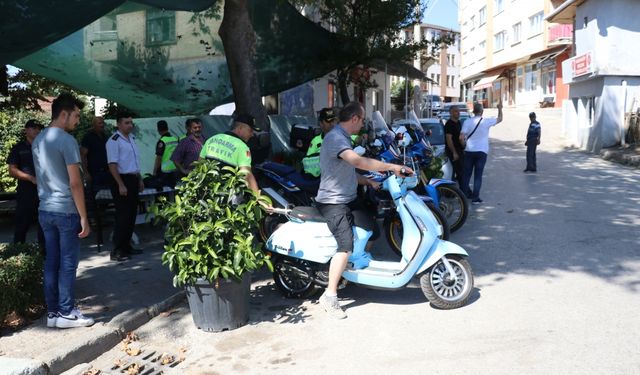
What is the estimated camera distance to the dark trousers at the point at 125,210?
6.91 m

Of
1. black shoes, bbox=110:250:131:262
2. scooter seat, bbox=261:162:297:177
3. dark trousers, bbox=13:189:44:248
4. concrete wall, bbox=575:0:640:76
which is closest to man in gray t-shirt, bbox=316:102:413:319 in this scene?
scooter seat, bbox=261:162:297:177

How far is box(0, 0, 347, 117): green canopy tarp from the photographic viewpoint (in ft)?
29.9

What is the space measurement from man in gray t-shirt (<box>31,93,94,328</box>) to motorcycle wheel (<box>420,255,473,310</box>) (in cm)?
293

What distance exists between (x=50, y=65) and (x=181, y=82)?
2126 millimetres

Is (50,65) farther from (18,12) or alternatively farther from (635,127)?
(635,127)

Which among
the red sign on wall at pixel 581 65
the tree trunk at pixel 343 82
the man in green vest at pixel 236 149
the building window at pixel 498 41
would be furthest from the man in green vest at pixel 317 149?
the building window at pixel 498 41

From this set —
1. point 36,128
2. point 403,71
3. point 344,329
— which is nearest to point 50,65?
point 36,128

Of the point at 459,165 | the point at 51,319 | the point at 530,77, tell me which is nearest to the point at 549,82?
the point at 530,77

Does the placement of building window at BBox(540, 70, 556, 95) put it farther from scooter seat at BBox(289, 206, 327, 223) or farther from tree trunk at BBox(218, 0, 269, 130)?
scooter seat at BBox(289, 206, 327, 223)

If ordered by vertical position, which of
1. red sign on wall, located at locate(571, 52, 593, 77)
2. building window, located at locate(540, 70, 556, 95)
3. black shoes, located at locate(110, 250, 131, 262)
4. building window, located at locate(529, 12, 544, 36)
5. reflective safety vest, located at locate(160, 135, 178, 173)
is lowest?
black shoes, located at locate(110, 250, 131, 262)

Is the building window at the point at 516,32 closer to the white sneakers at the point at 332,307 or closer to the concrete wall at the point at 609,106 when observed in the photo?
the concrete wall at the point at 609,106

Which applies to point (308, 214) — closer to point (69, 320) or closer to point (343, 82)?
point (69, 320)

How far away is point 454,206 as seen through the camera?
801 centimetres

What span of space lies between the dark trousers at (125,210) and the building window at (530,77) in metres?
42.7
